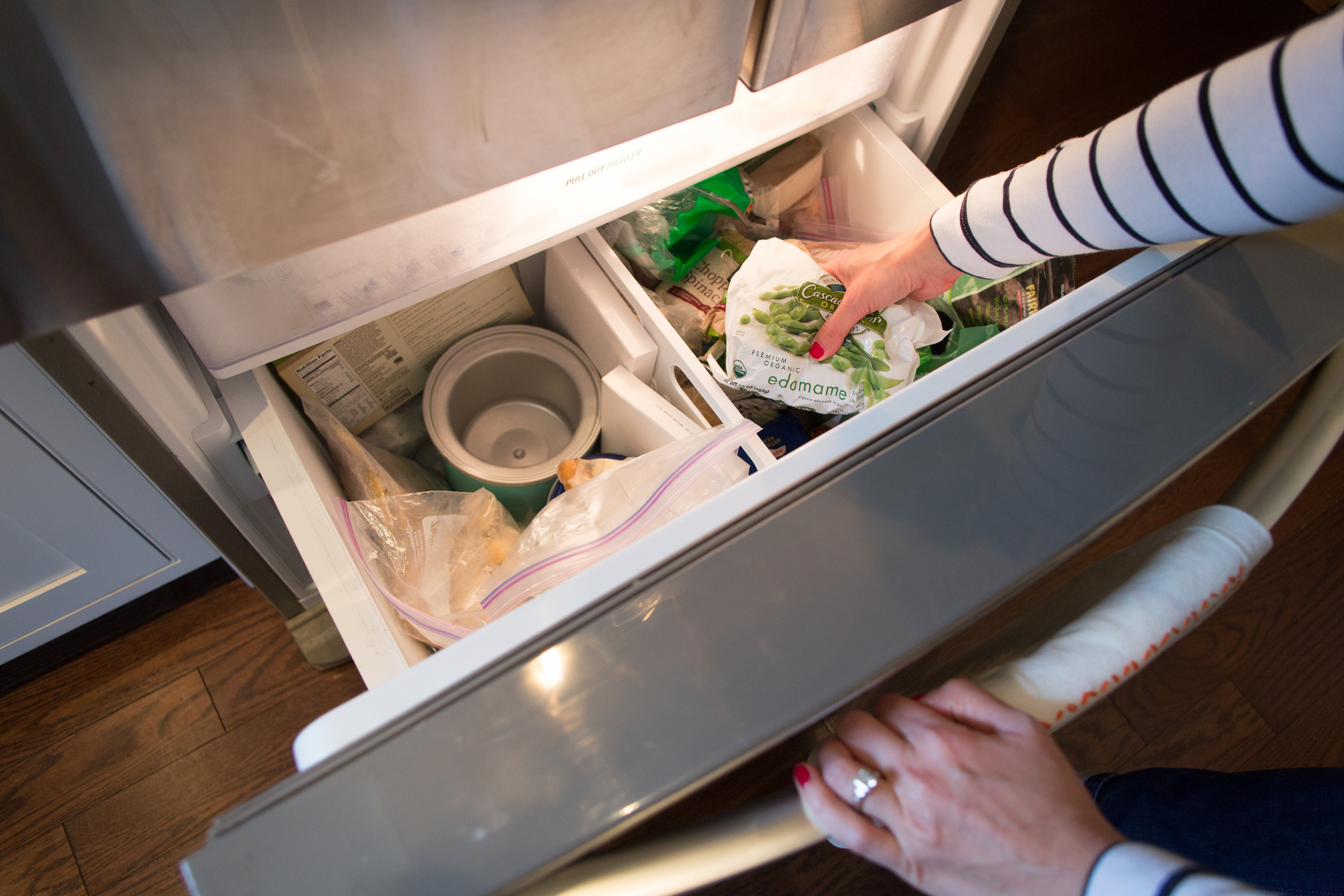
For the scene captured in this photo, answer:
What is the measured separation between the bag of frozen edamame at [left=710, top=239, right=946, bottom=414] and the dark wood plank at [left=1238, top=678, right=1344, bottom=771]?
0.94 m

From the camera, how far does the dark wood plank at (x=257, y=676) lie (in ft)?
3.28

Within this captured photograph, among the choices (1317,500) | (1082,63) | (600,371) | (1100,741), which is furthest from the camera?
(1082,63)

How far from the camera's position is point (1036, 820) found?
37cm

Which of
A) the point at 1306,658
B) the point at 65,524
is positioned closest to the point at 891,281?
the point at 65,524

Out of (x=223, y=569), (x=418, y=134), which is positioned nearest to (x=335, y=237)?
(x=418, y=134)

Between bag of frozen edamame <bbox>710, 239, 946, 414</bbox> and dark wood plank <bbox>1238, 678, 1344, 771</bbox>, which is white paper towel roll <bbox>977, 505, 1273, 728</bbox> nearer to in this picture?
bag of frozen edamame <bbox>710, 239, 946, 414</bbox>

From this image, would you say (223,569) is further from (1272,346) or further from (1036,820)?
(1272,346)

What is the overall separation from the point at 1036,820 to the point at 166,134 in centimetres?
54

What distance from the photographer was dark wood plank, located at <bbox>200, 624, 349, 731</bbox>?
3.28ft

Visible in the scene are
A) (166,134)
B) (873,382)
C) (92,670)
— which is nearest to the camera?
(166,134)

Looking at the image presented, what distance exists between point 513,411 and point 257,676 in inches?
21.7

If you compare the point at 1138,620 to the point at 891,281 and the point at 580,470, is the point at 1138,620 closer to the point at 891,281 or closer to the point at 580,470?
the point at 891,281

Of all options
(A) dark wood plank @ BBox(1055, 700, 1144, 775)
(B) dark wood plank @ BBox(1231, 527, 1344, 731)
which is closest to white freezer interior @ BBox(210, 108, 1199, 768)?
(A) dark wood plank @ BBox(1055, 700, 1144, 775)

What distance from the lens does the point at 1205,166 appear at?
412 millimetres
